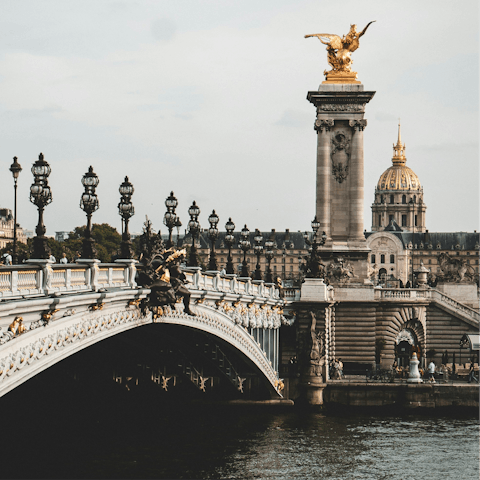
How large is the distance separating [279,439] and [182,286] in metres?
16.4

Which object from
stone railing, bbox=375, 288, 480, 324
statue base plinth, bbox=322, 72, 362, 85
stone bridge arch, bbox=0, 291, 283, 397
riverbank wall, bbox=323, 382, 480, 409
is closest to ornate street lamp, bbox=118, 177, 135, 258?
stone bridge arch, bbox=0, 291, 283, 397

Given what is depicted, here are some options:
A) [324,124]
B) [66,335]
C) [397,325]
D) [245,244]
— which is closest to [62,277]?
[66,335]

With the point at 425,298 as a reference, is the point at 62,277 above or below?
below

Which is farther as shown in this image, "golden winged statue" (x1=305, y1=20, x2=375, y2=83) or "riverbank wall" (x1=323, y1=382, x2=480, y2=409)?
"golden winged statue" (x1=305, y1=20, x2=375, y2=83)

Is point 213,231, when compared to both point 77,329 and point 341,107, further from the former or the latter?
point 341,107

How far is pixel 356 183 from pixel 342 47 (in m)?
10.1

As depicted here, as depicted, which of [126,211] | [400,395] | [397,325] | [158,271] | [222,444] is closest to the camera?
[126,211]

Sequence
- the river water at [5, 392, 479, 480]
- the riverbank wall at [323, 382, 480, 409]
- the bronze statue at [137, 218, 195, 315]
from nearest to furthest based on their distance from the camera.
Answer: the bronze statue at [137, 218, 195, 315] < the river water at [5, 392, 479, 480] < the riverbank wall at [323, 382, 480, 409]

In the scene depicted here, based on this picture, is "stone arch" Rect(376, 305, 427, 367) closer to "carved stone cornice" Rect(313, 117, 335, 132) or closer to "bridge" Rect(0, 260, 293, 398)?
"carved stone cornice" Rect(313, 117, 335, 132)

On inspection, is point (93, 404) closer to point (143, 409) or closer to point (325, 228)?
point (143, 409)

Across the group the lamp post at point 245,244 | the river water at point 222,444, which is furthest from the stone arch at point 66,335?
the lamp post at point 245,244

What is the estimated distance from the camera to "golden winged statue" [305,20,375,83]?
73000 millimetres

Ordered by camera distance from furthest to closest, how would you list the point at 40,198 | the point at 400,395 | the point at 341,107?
the point at 341,107 < the point at 400,395 < the point at 40,198

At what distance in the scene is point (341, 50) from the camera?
74375 mm
